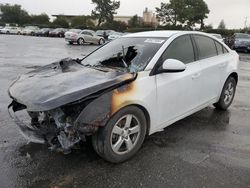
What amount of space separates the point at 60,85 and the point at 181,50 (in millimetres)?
2082

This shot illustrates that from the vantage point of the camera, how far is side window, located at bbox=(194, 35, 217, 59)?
16.7 ft

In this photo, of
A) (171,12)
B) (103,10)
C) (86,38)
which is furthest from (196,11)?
(86,38)

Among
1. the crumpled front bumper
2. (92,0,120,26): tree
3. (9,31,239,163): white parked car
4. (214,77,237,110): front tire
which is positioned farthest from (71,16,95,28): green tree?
the crumpled front bumper

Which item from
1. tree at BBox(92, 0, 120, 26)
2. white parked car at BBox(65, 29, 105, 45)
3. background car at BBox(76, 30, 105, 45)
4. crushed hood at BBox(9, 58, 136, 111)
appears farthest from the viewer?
tree at BBox(92, 0, 120, 26)

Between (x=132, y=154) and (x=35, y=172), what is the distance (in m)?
1.21

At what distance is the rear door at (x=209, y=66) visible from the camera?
195 inches

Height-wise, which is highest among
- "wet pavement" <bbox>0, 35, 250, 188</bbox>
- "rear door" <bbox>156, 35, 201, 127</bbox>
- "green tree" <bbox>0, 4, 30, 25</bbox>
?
"green tree" <bbox>0, 4, 30, 25</bbox>

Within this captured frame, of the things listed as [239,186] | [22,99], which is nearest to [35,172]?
[22,99]

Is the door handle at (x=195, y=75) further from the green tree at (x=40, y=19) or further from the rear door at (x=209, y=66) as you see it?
the green tree at (x=40, y=19)

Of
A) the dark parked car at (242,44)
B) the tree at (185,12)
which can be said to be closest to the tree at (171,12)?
the tree at (185,12)

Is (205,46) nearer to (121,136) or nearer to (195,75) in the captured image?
(195,75)

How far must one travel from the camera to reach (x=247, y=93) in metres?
7.77

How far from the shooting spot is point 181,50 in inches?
183

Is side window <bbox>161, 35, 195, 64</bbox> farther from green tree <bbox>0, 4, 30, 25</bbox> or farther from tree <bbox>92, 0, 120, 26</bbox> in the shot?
green tree <bbox>0, 4, 30, 25</bbox>
